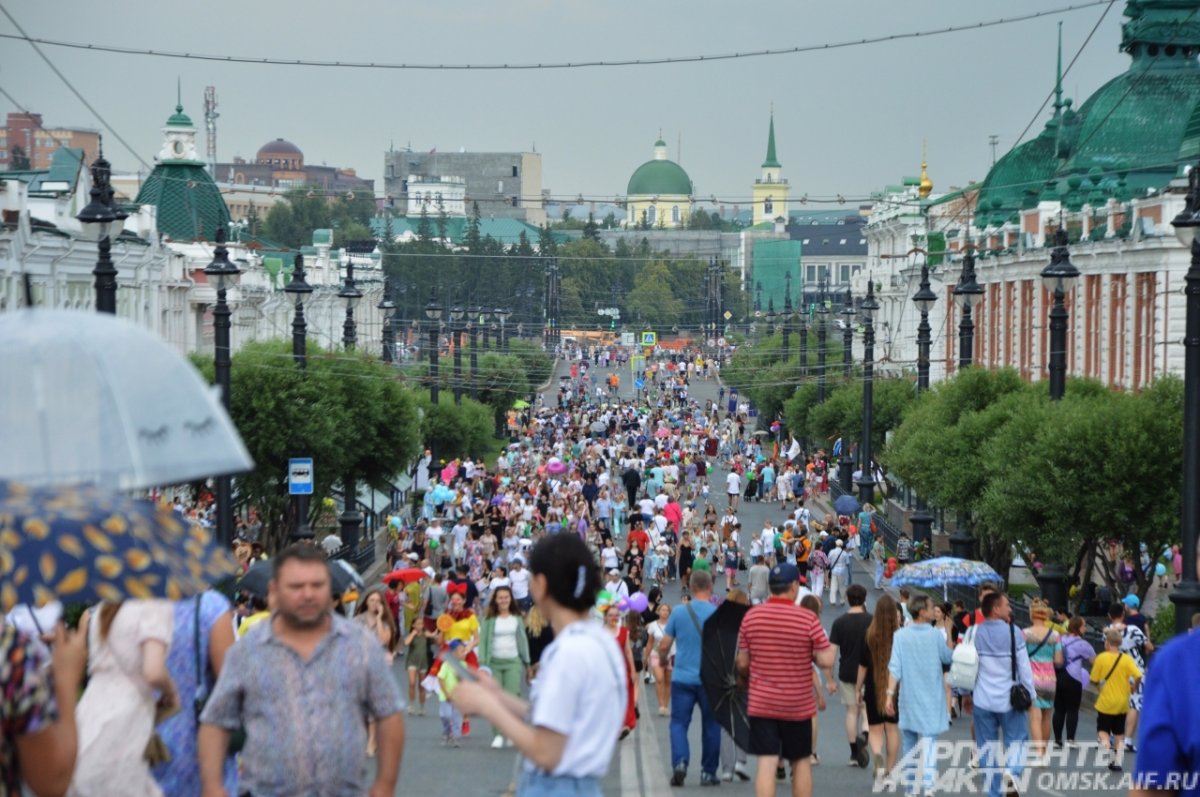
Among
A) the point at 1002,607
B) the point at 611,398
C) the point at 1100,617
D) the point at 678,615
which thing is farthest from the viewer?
the point at 611,398

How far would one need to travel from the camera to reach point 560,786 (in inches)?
247

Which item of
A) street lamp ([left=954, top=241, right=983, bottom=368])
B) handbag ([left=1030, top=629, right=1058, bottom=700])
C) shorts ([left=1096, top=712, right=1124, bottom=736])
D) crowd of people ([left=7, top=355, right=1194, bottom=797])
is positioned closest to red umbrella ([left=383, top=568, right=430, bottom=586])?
crowd of people ([left=7, top=355, right=1194, bottom=797])

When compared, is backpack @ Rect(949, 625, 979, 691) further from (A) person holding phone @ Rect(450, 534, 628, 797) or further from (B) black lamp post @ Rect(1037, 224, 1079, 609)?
(B) black lamp post @ Rect(1037, 224, 1079, 609)

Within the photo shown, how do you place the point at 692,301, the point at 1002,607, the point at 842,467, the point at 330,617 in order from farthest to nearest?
the point at 692,301
the point at 842,467
the point at 1002,607
the point at 330,617

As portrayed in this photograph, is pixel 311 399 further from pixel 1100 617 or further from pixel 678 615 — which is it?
pixel 678 615

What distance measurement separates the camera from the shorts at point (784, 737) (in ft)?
37.1

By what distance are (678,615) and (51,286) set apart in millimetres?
25918

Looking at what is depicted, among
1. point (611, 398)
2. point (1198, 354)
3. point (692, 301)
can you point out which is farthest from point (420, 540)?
point (692, 301)

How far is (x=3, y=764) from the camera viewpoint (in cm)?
559

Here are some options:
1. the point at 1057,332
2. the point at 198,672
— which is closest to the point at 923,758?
the point at 198,672

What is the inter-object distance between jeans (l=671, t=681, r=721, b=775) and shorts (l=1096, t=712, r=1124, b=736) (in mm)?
2980

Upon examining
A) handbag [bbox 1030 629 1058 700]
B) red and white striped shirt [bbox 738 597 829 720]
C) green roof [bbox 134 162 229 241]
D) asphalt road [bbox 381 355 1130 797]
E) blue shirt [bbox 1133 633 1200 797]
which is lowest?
asphalt road [bbox 381 355 1130 797]

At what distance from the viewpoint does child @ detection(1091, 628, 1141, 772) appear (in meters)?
15.3

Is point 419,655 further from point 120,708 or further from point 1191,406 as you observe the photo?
point 120,708
